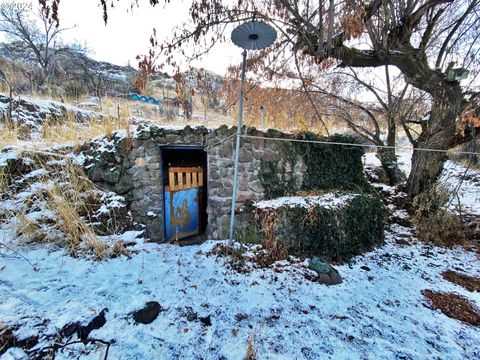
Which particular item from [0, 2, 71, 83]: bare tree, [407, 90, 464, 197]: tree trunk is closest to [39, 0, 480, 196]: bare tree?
[407, 90, 464, 197]: tree trunk

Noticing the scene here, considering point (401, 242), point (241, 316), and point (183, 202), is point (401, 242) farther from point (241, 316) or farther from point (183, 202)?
point (183, 202)

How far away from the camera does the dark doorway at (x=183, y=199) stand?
12.3 feet

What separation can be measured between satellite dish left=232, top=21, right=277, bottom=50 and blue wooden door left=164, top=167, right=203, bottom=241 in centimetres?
220

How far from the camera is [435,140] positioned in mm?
4559

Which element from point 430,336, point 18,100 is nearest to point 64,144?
point 18,100

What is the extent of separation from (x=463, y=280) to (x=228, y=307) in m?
3.21

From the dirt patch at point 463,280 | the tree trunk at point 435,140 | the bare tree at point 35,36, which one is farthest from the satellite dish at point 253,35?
the bare tree at point 35,36

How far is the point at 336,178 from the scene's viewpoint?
13.5ft

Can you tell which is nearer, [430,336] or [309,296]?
[430,336]

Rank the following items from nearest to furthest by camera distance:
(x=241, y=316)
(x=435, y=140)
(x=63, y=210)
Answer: (x=241, y=316)
(x=63, y=210)
(x=435, y=140)

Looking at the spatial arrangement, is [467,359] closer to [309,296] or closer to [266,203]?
[309,296]

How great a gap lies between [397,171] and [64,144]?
7947mm

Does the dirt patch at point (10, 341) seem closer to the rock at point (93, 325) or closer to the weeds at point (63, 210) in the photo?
the rock at point (93, 325)

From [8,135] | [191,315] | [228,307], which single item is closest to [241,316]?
[228,307]
